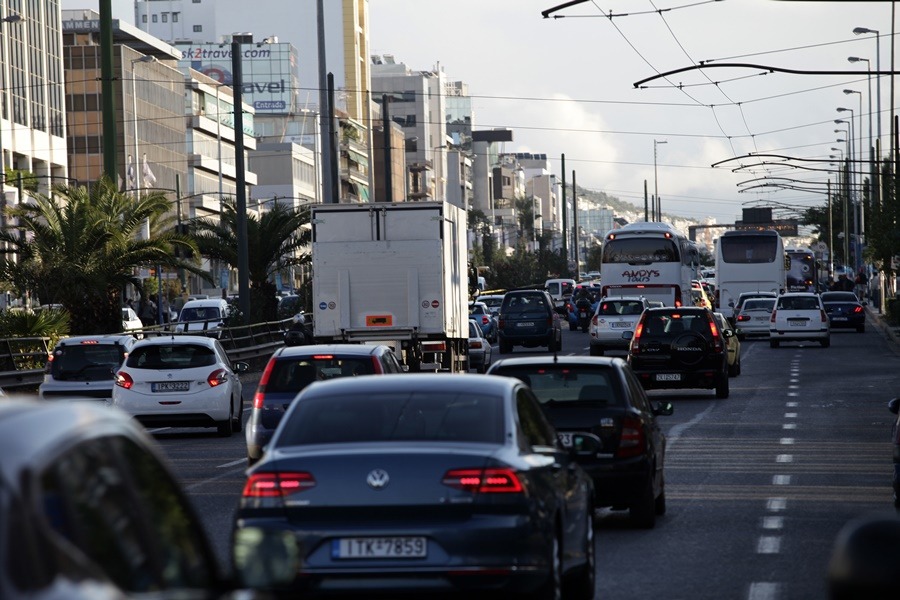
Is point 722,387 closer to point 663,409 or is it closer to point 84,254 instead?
point 84,254

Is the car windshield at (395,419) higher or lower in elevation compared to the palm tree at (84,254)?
lower

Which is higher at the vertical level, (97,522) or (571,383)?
(97,522)

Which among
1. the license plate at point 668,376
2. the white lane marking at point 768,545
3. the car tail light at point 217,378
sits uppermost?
the car tail light at point 217,378

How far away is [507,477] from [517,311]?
45935 millimetres

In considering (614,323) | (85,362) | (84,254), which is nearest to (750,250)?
(614,323)

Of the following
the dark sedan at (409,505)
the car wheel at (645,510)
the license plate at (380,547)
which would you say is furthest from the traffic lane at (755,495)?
the license plate at (380,547)

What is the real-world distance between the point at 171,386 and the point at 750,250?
49019 mm

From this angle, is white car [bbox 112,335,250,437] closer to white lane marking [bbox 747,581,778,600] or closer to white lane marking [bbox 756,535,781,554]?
white lane marking [bbox 756,535,781,554]

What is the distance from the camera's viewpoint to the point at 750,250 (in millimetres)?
71000

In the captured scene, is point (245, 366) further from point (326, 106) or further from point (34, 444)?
point (326, 106)

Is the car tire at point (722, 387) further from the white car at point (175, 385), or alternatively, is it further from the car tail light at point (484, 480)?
the car tail light at point (484, 480)

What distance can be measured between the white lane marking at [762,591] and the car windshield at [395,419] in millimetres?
2374

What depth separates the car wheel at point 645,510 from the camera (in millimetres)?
13539

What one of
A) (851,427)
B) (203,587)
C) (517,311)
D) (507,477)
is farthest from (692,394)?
(203,587)
